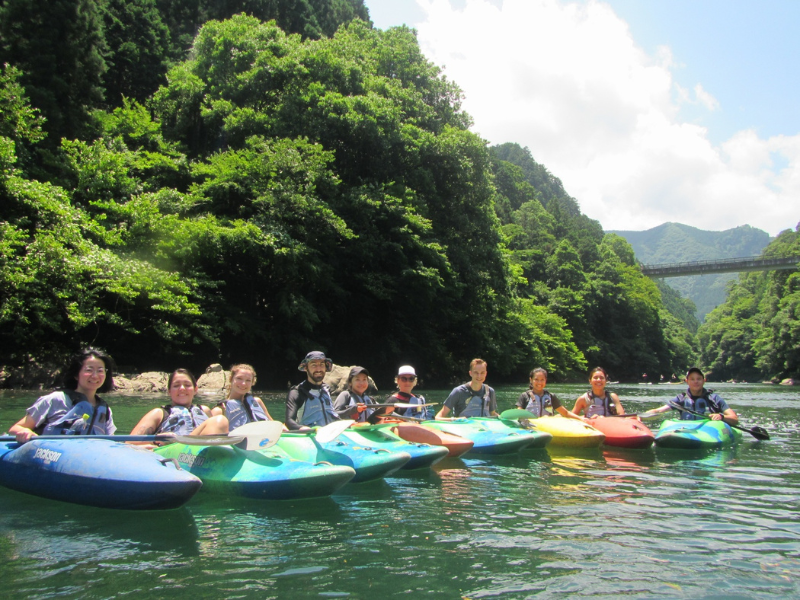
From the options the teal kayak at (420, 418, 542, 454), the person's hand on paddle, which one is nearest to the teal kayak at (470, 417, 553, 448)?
the teal kayak at (420, 418, 542, 454)

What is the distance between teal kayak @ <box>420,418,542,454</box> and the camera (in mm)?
7699

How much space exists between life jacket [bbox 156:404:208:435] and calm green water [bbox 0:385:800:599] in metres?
0.67

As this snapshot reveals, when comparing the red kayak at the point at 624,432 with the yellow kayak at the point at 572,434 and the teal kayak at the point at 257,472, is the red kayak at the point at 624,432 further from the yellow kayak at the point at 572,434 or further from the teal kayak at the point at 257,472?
the teal kayak at the point at 257,472

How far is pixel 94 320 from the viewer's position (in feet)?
55.5

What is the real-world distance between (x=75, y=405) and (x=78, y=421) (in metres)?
0.14

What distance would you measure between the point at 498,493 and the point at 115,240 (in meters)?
15.6

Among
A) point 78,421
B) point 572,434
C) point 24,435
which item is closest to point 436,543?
point 78,421

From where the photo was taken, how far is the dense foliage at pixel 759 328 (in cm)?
4752

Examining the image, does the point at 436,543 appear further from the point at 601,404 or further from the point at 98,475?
the point at 601,404

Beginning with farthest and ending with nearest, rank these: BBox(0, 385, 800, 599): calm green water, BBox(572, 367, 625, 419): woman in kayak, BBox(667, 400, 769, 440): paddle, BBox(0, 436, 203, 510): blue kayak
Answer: BBox(572, 367, 625, 419): woman in kayak → BBox(667, 400, 769, 440): paddle → BBox(0, 436, 203, 510): blue kayak → BBox(0, 385, 800, 599): calm green water

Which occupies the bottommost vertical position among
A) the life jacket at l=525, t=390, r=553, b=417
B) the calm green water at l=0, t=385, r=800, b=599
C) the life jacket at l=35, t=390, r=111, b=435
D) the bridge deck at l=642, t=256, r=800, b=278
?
the calm green water at l=0, t=385, r=800, b=599

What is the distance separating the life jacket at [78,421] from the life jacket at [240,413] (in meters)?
1.04

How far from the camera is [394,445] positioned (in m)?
6.51

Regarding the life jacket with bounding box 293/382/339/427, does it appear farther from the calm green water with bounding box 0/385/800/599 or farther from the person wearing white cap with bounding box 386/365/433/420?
the person wearing white cap with bounding box 386/365/433/420
